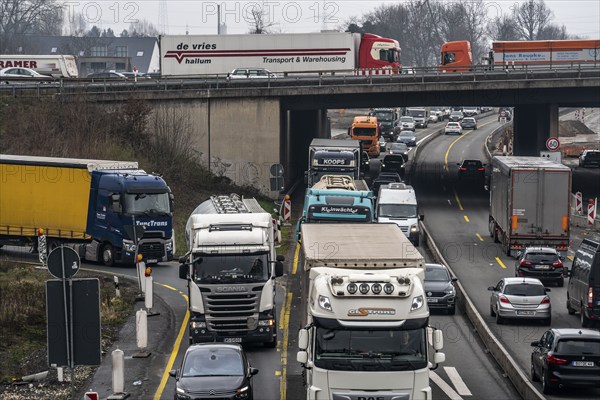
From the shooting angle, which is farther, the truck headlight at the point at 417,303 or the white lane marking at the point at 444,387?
the white lane marking at the point at 444,387

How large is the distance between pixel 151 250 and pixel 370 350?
23646mm

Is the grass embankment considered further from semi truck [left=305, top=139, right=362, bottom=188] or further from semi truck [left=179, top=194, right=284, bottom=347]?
semi truck [left=305, top=139, right=362, bottom=188]

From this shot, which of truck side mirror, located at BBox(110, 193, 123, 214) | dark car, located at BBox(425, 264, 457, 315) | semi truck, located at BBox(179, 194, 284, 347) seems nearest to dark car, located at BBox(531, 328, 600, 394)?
semi truck, located at BBox(179, 194, 284, 347)

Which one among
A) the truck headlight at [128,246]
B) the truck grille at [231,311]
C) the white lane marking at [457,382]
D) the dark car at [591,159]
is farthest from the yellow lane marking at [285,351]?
the dark car at [591,159]

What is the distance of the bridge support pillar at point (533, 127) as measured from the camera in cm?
7610

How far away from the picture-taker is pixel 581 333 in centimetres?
2500

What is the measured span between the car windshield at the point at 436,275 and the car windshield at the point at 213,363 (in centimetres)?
1452

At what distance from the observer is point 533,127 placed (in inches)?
3275

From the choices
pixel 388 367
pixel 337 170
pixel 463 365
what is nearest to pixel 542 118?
pixel 337 170

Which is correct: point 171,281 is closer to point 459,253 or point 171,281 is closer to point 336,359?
point 459,253

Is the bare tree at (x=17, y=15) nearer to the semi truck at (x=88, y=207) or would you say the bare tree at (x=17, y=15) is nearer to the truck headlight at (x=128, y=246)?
the semi truck at (x=88, y=207)

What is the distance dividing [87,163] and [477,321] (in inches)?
671

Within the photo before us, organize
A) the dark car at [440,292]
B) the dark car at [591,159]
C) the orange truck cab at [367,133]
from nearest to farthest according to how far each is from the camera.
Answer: the dark car at [440,292]
the dark car at [591,159]
the orange truck cab at [367,133]

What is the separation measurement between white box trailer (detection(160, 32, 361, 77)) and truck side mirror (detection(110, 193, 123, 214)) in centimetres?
3632
